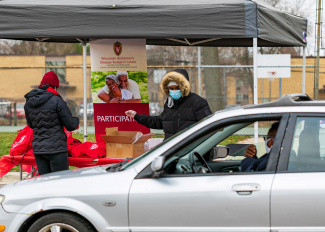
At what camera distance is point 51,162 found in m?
4.77

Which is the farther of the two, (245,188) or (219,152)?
(219,152)

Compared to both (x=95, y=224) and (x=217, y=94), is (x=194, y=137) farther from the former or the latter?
(x=217, y=94)

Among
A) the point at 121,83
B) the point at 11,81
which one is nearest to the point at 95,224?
the point at 121,83

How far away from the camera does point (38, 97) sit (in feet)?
15.2

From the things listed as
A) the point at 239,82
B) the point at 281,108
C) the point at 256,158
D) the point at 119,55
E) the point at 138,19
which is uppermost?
the point at 138,19

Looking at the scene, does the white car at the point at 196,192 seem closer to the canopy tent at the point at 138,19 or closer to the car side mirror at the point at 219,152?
the car side mirror at the point at 219,152

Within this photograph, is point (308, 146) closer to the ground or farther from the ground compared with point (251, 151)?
farther from the ground

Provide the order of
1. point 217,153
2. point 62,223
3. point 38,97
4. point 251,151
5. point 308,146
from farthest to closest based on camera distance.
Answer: point 38,97, point 217,153, point 251,151, point 62,223, point 308,146

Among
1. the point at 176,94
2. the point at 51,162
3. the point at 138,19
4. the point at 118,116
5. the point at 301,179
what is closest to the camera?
the point at 301,179

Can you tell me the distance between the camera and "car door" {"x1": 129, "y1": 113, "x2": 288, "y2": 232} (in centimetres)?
285

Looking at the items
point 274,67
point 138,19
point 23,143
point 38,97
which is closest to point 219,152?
point 38,97

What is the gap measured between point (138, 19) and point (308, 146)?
10.7 feet

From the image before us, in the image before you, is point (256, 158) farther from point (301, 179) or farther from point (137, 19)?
point (137, 19)

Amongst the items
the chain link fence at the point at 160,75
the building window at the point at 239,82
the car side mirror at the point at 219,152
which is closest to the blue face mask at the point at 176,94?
the car side mirror at the point at 219,152
